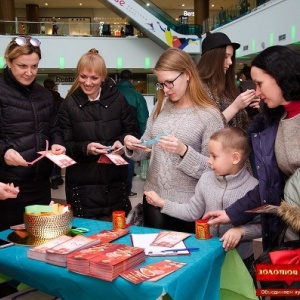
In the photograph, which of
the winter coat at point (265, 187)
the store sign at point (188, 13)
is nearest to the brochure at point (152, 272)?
the winter coat at point (265, 187)

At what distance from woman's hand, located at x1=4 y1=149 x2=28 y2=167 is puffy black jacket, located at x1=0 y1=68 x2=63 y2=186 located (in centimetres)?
5

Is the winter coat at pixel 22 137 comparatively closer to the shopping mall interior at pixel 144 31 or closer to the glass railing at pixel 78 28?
the shopping mall interior at pixel 144 31

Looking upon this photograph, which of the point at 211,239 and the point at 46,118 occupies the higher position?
the point at 46,118

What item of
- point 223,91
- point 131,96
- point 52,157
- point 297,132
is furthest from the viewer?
point 131,96

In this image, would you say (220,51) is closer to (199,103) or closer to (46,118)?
(199,103)

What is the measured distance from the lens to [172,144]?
93.4 inches

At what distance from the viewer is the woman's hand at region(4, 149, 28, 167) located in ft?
8.54

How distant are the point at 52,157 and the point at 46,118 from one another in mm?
419

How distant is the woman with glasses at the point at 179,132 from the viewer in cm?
254

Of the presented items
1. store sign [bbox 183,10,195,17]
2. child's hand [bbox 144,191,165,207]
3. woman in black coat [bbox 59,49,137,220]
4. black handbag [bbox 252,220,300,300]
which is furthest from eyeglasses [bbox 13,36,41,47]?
store sign [bbox 183,10,195,17]

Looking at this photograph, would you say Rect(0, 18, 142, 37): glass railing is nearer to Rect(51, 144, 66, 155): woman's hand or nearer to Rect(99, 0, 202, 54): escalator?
Rect(99, 0, 202, 54): escalator

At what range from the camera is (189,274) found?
70.1 inches

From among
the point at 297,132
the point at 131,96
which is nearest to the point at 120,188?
the point at 297,132

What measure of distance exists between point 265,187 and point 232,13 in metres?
13.3
